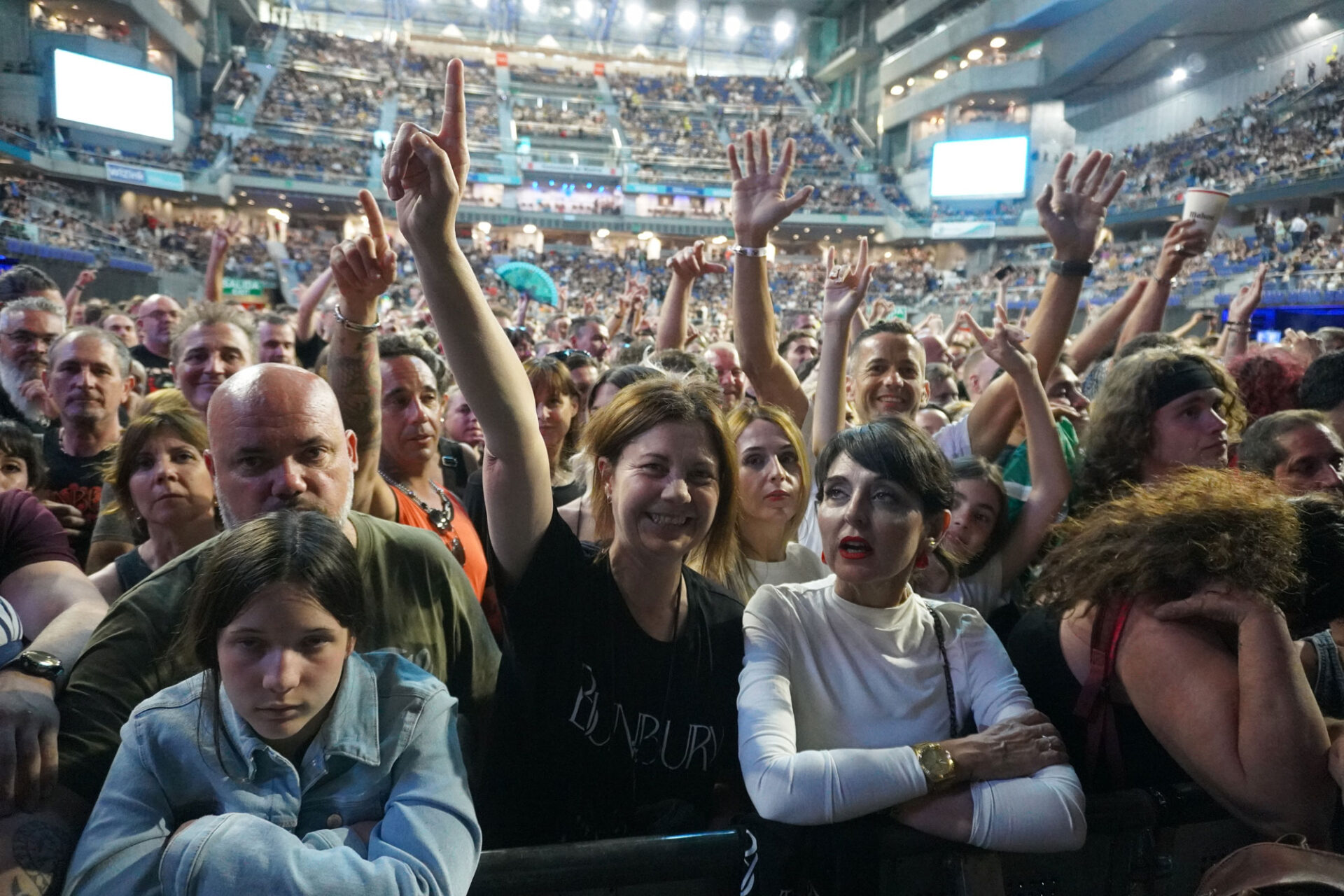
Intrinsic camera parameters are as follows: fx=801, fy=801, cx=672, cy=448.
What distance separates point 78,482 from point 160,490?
1392 millimetres

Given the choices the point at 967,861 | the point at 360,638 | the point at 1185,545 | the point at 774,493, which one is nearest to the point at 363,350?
the point at 360,638

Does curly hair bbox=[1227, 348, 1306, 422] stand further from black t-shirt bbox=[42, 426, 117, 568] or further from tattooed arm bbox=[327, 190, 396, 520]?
black t-shirt bbox=[42, 426, 117, 568]

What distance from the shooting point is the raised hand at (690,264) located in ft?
12.7

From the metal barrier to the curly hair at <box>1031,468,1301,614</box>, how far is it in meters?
0.41

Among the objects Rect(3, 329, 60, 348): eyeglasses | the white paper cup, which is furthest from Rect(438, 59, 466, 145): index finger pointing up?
the white paper cup

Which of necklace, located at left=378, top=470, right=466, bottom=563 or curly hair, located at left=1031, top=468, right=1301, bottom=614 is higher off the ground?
curly hair, located at left=1031, top=468, right=1301, bottom=614

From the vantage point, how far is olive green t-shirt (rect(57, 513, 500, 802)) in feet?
4.48

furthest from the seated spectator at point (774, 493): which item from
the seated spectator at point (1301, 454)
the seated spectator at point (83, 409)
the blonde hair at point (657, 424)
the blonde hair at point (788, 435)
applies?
the seated spectator at point (83, 409)

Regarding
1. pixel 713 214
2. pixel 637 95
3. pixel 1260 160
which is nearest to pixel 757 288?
pixel 1260 160

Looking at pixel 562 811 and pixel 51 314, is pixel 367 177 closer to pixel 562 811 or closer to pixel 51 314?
pixel 51 314

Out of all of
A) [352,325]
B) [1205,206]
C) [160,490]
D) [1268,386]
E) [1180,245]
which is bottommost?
[160,490]

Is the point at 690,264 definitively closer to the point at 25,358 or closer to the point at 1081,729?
the point at 1081,729

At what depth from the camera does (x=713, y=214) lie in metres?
39.5

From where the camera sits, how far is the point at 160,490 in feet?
7.32
